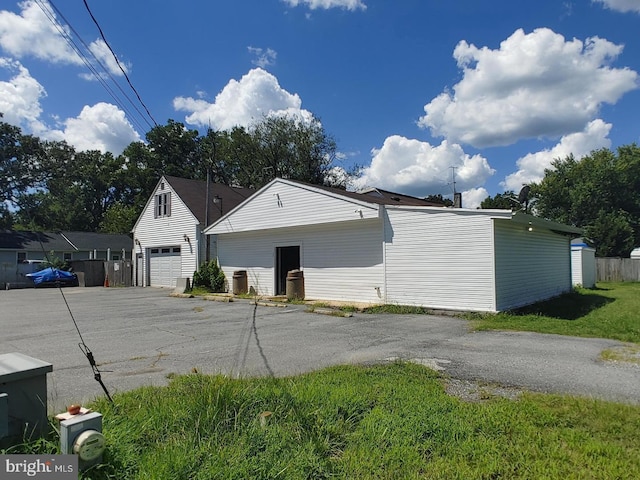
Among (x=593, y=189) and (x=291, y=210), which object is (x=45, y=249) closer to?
(x=291, y=210)

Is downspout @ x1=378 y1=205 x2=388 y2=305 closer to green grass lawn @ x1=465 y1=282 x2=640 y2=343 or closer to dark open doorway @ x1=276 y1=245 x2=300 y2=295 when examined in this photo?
green grass lawn @ x1=465 y1=282 x2=640 y2=343

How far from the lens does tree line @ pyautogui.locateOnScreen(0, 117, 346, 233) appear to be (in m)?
35.5

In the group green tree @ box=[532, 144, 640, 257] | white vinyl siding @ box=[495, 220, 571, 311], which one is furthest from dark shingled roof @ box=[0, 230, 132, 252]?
green tree @ box=[532, 144, 640, 257]

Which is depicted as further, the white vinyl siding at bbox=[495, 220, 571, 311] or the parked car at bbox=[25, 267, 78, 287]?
the parked car at bbox=[25, 267, 78, 287]

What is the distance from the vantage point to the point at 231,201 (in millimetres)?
24344

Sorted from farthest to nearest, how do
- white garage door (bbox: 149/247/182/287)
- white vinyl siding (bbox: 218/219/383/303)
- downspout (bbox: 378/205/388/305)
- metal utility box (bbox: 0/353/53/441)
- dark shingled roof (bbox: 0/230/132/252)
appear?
1. dark shingled roof (bbox: 0/230/132/252)
2. white garage door (bbox: 149/247/182/287)
3. white vinyl siding (bbox: 218/219/383/303)
4. downspout (bbox: 378/205/388/305)
5. metal utility box (bbox: 0/353/53/441)

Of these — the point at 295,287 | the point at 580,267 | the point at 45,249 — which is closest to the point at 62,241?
the point at 45,249

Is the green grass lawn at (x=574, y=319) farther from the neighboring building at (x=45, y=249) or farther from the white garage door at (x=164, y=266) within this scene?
the neighboring building at (x=45, y=249)

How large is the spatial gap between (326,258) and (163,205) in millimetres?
12797

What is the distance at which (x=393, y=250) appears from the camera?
12500mm

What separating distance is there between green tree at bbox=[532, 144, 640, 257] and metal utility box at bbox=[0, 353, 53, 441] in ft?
157

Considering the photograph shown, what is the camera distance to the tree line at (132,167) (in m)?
35.5

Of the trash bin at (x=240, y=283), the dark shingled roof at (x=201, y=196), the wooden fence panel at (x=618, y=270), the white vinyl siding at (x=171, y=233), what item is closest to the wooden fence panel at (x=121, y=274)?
the white vinyl siding at (x=171, y=233)

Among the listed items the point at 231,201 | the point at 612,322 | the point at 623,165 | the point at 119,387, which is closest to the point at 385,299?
the point at 612,322
